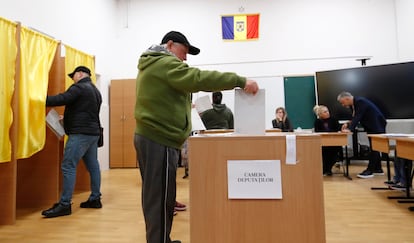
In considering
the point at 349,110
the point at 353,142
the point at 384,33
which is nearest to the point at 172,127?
the point at 353,142

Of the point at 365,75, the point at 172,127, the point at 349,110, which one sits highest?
the point at 365,75

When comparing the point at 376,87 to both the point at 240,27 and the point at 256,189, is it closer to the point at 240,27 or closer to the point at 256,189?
the point at 240,27

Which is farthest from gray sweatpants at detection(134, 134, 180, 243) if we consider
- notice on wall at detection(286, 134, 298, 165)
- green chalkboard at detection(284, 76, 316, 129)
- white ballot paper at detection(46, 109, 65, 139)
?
green chalkboard at detection(284, 76, 316, 129)

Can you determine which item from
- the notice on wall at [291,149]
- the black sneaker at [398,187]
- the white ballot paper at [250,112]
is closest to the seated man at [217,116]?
the black sneaker at [398,187]

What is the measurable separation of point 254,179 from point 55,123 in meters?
2.55

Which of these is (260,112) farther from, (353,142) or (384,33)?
(384,33)

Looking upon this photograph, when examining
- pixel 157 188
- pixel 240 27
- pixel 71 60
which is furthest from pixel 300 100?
pixel 157 188

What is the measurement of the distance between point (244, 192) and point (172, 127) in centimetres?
52

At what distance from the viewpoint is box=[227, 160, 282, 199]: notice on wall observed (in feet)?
3.18

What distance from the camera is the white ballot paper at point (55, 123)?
9.48 ft

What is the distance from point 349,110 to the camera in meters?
5.60

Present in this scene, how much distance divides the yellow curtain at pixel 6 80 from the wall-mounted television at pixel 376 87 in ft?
16.8

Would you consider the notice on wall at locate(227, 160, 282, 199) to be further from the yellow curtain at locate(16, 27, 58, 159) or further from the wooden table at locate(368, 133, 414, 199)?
the yellow curtain at locate(16, 27, 58, 159)

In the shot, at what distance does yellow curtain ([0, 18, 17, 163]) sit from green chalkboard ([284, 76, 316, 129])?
4.84m
